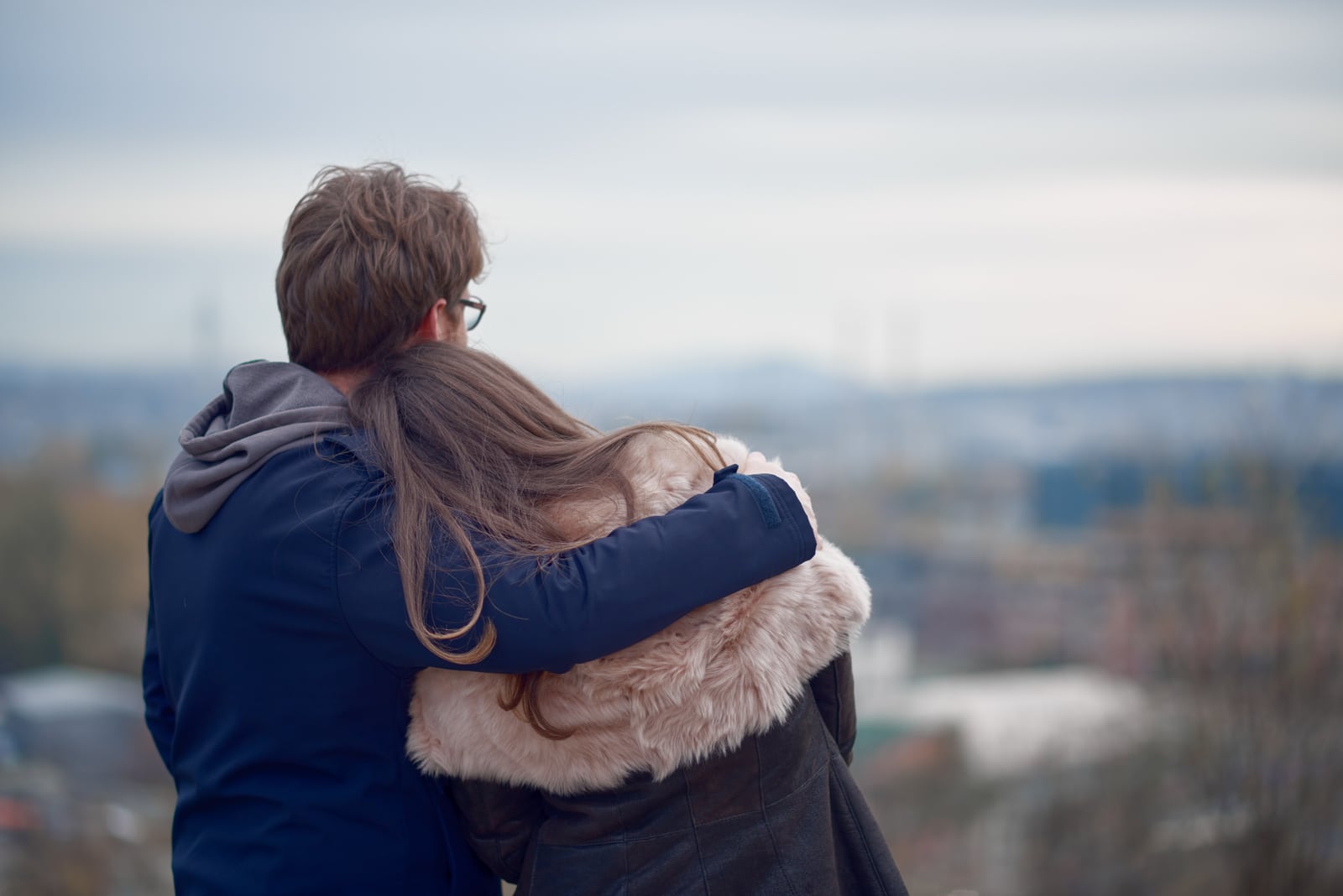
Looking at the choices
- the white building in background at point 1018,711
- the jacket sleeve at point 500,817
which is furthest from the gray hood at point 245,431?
the white building in background at point 1018,711

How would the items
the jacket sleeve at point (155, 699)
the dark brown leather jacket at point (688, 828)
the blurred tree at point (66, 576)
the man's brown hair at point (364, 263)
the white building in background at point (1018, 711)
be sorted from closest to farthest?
1. the dark brown leather jacket at point (688, 828)
2. the man's brown hair at point (364, 263)
3. the jacket sleeve at point (155, 699)
4. the white building in background at point (1018, 711)
5. the blurred tree at point (66, 576)

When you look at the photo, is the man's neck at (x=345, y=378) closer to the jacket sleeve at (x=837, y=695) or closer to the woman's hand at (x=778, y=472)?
the woman's hand at (x=778, y=472)

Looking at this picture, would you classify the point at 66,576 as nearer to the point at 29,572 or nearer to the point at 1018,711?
the point at 29,572

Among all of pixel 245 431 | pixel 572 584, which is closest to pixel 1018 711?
pixel 572 584

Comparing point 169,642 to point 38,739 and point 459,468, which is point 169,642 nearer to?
point 459,468

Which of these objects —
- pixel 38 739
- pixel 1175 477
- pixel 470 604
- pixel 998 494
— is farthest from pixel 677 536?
pixel 998 494

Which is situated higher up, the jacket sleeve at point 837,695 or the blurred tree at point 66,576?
the jacket sleeve at point 837,695

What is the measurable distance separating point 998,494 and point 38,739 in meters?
22.8

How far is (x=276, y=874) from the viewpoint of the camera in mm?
1253

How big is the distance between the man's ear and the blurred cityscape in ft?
0.64

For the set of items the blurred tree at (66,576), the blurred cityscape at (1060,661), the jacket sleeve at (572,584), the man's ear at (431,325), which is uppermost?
the man's ear at (431,325)

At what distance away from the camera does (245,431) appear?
4.11ft

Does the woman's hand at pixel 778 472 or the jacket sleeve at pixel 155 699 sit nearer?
the woman's hand at pixel 778 472

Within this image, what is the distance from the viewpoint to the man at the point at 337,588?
116 cm
